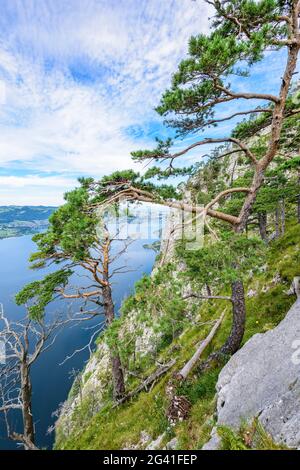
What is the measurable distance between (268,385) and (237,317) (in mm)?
3596

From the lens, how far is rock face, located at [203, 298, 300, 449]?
4137 millimetres

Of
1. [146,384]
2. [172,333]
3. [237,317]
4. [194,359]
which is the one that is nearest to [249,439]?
[172,333]

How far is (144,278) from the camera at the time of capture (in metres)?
7.93

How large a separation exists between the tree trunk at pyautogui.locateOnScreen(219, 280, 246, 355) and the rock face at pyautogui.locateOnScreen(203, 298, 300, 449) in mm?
1232

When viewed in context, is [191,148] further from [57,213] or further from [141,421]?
[141,421]

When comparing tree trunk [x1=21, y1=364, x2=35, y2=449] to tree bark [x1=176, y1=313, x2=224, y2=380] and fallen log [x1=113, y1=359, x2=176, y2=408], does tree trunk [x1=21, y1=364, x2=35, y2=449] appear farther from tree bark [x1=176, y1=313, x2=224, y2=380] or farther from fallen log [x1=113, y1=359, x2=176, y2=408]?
tree bark [x1=176, y1=313, x2=224, y2=380]

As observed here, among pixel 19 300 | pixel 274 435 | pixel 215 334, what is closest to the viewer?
pixel 274 435

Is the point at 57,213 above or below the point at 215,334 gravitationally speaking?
above

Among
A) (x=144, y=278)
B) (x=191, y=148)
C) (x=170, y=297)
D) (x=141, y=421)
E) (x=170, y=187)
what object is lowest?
(x=141, y=421)

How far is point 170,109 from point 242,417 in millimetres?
8521

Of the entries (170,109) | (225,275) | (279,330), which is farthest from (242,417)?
(170,109)

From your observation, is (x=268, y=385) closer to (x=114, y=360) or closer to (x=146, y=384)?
(x=114, y=360)

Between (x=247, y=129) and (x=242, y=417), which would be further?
(x=247, y=129)
